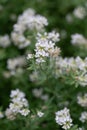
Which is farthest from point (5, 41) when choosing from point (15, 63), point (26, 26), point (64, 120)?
point (64, 120)

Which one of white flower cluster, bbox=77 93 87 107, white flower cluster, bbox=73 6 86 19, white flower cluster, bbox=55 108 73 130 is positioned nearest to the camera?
white flower cluster, bbox=55 108 73 130

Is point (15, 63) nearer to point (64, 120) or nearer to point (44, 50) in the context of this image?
point (44, 50)

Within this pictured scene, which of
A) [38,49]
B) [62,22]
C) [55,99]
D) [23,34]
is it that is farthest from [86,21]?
[38,49]

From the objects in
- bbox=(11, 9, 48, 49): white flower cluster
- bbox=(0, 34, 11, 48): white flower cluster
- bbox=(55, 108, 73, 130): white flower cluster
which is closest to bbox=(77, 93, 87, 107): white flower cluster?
bbox=(55, 108, 73, 130): white flower cluster

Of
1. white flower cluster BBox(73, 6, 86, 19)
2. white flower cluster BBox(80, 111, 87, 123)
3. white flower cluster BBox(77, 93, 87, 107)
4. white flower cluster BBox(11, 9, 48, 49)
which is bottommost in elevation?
white flower cluster BBox(80, 111, 87, 123)

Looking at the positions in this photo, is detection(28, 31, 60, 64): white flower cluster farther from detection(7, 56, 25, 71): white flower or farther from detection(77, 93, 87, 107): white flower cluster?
detection(7, 56, 25, 71): white flower

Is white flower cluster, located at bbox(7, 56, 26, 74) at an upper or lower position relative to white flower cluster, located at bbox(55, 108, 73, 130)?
upper

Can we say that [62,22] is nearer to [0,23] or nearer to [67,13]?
[67,13]
